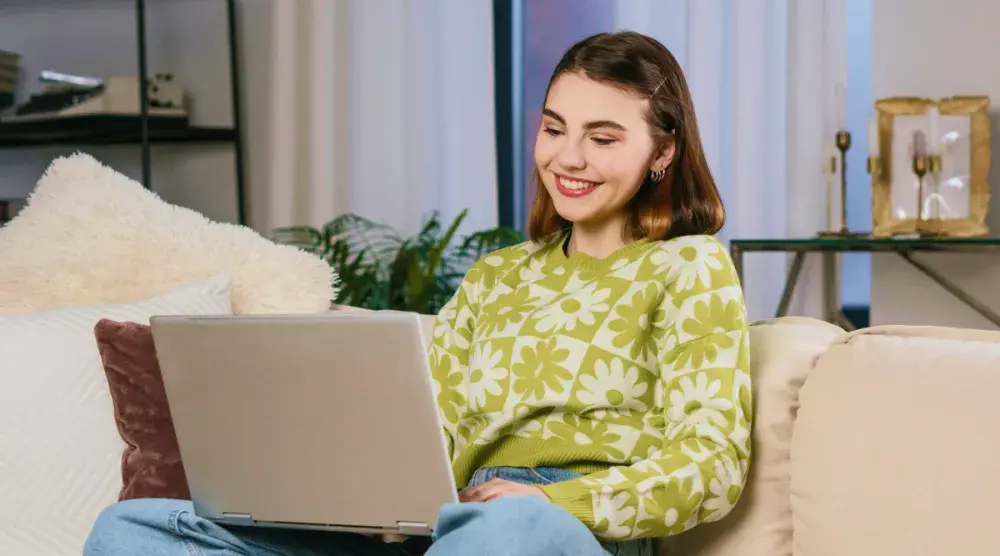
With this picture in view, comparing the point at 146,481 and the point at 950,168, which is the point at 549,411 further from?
the point at 950,168

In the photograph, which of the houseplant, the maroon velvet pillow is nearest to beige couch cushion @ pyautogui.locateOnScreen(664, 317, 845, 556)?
the maroon velvet pillow

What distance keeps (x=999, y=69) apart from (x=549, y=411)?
1886 millimetres

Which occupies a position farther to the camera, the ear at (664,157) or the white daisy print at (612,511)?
the ear at (664,157)

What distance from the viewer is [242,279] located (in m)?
1.85

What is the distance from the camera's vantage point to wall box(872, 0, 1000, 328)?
273 centimetres

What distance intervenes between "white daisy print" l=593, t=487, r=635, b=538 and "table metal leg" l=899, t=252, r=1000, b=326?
5.72ft

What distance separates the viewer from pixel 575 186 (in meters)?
1.42

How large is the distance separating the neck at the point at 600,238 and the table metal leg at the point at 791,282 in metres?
1.47

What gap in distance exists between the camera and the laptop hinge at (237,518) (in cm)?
115

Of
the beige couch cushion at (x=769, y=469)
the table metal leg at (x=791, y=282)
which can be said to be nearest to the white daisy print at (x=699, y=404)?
the beige couch cushion at (x=769, y=469)

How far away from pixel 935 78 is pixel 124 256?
1979 mm

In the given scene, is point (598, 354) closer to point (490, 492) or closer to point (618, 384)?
point (618, 384)

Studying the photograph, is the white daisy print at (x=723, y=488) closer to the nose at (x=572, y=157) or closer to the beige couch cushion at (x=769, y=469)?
the beige couch cushion at (x=769, y=469)

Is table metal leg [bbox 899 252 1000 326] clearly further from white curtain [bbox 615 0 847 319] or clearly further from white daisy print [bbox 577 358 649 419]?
white daisy print [bbox 577 358 649 419]
